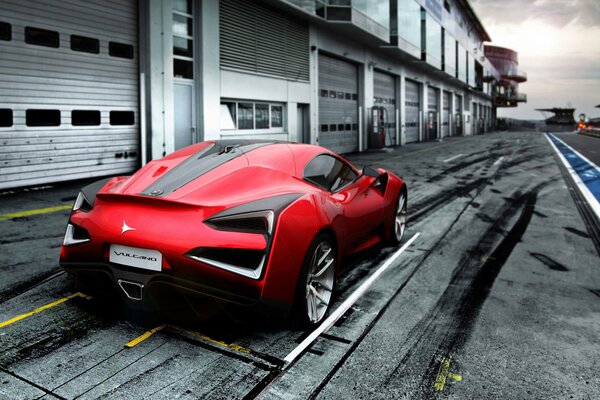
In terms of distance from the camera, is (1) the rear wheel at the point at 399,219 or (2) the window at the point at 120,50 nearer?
(1) the rear wheel at the point at 399,219

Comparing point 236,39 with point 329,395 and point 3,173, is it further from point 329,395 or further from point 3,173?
point 329,395

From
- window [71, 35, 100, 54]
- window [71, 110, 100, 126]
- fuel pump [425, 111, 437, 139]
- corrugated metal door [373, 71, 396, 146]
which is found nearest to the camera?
window [71, 35, 100, 54]

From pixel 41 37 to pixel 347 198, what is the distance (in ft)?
27.9

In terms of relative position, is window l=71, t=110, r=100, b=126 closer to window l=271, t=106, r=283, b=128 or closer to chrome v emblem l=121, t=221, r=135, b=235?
window l=271, t=106, r=283, b=128

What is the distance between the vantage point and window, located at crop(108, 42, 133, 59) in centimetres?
1125

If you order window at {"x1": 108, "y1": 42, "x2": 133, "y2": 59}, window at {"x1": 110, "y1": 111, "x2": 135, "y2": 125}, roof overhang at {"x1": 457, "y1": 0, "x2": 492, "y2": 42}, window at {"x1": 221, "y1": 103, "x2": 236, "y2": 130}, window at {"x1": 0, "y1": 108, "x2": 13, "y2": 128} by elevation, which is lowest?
window at {"x1": 0, "y1": 108, "x2": 13, "y2": 128}

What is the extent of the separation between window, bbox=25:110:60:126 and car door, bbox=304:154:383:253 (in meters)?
7.66

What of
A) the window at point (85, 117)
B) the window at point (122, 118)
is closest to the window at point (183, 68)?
the window at point (122, 118)

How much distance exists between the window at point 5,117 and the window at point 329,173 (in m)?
7.54

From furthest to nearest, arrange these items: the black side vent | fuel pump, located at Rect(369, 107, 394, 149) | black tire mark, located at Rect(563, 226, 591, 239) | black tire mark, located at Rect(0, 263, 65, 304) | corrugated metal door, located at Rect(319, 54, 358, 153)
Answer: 1. fuel pump, located at Rect(369, 107, 394, 149)
2. corrugated metal door, located at Rect(319, 54, 358, 153)
3. black tire mark, located at Rect(563, 226, 591, 239)
4. black tire mark, located at Rect(0, 263, 65, 304)
5. the black side vent

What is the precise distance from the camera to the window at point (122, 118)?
11.5 m

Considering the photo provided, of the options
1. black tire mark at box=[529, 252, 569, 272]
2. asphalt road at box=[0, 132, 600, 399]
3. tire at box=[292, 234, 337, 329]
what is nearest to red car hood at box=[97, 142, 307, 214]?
tire at box=[292, 234, 337, 329]

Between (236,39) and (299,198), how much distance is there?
498 inches

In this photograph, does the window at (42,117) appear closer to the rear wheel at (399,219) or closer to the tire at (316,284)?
the rear wheel at (399,219)
